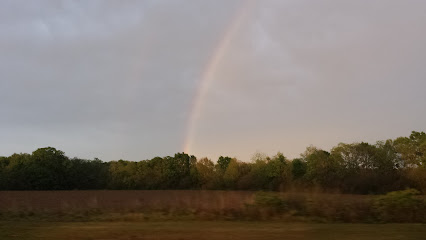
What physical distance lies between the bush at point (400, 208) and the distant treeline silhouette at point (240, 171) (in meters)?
29.2

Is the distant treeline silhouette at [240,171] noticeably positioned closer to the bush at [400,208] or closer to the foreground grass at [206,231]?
the bush at [400,208]

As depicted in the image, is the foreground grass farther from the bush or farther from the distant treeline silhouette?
the distant treeline silhouette

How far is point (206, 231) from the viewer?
38.3ft

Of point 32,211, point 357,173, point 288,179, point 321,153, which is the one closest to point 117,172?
point 288,179

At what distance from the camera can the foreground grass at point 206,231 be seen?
10930 mm

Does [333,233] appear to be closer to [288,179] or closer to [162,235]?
[162,235]

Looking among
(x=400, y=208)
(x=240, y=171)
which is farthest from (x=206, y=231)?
(x=240, y=171)

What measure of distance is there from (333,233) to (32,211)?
12.8 m

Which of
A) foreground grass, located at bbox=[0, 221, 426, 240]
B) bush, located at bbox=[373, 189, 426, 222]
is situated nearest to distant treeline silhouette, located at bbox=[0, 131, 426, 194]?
bush, located at bbox=[373, 189, 426, 222]

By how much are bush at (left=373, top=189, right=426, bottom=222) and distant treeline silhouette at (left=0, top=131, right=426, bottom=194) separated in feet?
95.7

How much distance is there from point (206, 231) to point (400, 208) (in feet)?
25.1

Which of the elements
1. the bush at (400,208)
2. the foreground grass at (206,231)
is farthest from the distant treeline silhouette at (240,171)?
the foreground grass at (206,231)

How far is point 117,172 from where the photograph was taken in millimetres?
75438

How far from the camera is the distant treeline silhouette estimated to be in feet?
170
